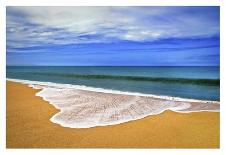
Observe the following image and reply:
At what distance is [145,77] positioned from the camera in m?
3.94

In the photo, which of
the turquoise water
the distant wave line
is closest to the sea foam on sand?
the turquoise water

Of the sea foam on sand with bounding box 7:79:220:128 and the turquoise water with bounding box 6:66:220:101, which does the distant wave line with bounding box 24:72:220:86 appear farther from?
the sea foam on sand with bounding box 7:79:220:128

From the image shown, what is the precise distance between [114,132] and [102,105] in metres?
0.50

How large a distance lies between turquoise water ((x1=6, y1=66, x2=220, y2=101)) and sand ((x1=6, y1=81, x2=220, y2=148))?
0.36 meters

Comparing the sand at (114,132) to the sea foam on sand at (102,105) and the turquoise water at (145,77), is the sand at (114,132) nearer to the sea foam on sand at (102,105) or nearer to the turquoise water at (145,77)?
the sea foam on sand at (102,105)

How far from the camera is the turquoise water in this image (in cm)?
359

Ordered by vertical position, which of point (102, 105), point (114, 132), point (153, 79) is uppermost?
point (153, 79)

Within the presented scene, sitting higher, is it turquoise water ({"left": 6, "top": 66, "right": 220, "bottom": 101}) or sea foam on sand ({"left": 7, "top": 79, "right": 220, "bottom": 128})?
turquoise water ({"left": 6, "top": 66, "right": 220, "bottom": 101})

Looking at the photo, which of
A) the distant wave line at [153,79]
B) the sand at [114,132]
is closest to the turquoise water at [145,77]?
the distant wave line at [153,79]

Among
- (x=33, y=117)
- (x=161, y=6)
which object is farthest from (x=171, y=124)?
(x=33, y=117)

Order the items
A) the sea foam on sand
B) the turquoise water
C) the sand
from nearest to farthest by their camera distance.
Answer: the sand
the sea foam on sand
the turquoise water

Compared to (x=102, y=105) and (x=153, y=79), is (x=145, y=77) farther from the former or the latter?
(x=102, y=105)

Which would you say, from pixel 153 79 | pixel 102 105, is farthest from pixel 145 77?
pixel 102 105

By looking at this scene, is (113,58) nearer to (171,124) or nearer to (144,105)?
(144,105)
